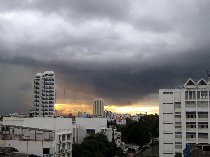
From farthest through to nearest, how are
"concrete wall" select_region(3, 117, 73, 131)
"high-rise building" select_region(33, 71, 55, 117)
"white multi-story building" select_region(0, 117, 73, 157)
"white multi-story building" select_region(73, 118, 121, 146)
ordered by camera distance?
"high-rise building" select_region(33, 71, 55, 117) → "white multi-story building" select_region(73, 118, 121, 146) → "concrete wall" select_region(3, 117, 73, 131) → "white multi-story building" select_region(0, 117, 73, 157)

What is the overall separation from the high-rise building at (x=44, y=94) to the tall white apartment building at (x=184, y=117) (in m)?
68.0

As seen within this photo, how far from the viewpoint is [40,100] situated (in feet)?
453

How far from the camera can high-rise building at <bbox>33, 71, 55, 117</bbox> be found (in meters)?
135

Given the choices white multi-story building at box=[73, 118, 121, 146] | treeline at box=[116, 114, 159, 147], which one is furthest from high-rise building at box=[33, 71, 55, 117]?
white multi-story building at box=[73, 118, 121, 146]

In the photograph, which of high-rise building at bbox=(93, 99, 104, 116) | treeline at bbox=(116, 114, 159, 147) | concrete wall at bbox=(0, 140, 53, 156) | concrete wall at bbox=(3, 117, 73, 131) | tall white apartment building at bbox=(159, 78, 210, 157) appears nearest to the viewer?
concrete wall at bbox=(0, 140, 53, 156)

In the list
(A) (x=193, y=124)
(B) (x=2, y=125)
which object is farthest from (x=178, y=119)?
(B) (x=2, y=125)

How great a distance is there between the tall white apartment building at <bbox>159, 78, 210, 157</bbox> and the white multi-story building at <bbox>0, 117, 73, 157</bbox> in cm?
1798

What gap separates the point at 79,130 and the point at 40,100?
66621 millimetres

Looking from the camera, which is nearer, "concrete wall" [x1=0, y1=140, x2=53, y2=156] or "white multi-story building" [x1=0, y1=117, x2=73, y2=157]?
"concrete wall" [x1=0, y1=140, x2=53, y2=156]

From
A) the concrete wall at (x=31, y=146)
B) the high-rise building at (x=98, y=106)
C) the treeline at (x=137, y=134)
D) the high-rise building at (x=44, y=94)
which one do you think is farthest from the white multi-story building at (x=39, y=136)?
the high-rise building at (x=98, y=106)

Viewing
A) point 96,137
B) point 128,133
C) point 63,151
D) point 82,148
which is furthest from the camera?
point 128,133

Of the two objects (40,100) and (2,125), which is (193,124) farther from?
(40,100)

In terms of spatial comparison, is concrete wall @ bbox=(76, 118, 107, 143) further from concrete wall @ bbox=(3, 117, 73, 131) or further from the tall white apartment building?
concrete wall @ bbox=(3, 117, 73, 131)

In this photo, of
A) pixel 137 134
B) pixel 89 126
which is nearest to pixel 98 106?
pixel 137 134
